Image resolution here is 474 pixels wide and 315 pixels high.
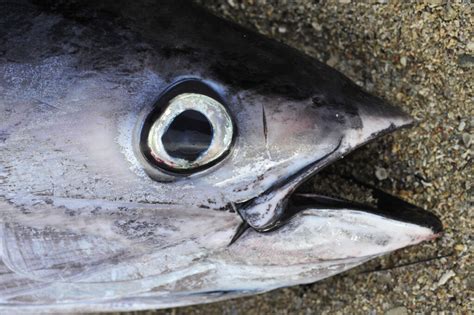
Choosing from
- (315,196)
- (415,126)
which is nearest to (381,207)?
(315,196)

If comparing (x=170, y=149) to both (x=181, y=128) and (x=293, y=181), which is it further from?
(x=293, y=181)

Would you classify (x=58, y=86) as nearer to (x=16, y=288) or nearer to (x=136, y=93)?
(x=136, y=93)

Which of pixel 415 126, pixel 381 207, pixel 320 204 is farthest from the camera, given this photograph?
pixel 415 126

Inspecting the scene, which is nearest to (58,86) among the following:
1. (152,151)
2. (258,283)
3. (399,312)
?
(152,151)

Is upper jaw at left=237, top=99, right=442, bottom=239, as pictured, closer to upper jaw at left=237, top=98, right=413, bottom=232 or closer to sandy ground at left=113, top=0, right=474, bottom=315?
upper jaw at left=237, top=98, right=413, bottom=232

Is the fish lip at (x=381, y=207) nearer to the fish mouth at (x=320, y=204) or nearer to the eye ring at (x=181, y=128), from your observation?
the fish mouth at (x=320, y=204)

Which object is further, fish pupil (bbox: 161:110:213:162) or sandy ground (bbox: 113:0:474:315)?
sandy ground (bbox: 113:0:474:315)

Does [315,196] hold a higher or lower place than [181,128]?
lower

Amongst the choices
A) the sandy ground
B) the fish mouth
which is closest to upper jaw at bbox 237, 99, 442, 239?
the fish mouth
